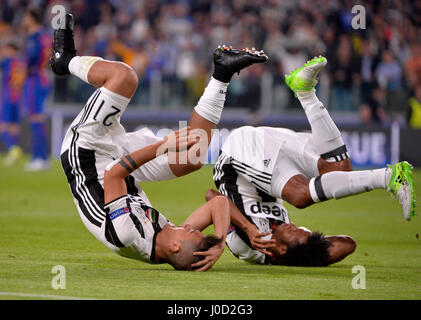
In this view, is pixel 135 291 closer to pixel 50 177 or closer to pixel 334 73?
pixel 50 177

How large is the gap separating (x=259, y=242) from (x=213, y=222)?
0.42 m

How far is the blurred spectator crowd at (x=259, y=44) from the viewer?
2034 cm

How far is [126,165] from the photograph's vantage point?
6.21 meters

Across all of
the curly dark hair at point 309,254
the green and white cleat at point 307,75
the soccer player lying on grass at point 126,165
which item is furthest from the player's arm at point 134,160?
the green and white cleat at point 307,75

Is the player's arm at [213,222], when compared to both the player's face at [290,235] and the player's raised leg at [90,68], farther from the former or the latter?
the player's raised leg at [90,68]

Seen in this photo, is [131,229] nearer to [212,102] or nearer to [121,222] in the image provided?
[121,222]

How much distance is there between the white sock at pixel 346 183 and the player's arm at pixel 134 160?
121 cm

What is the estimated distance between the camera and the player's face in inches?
270

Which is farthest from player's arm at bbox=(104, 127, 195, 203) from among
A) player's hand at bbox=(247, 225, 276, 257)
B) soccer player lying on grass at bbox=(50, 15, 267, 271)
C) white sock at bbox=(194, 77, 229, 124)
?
player's hand at bbox=(247, 225, 276, 257)

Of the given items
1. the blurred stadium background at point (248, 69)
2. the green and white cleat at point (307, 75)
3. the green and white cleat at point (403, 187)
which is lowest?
the green and white cleat at point (403, 187)

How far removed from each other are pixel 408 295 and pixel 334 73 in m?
15.3

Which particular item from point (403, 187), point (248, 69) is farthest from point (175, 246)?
point (248, 69)

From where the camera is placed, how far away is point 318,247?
22.5 ft

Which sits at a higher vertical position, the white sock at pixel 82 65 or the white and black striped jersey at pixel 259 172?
the white sock at pixel 82 65
